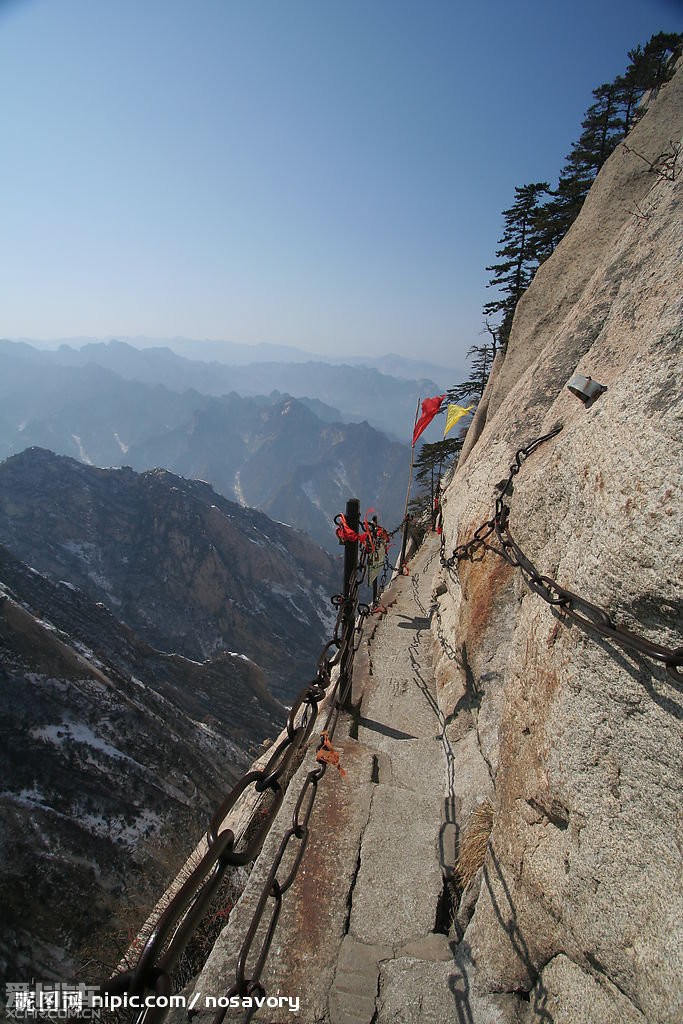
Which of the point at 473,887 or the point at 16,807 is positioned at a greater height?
the point at 473,887

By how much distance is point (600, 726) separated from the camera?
2.84m

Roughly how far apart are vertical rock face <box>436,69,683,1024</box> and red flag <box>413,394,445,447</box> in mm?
6563

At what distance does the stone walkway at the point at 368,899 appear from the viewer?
143 inches

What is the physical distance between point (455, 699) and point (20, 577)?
1694 inches

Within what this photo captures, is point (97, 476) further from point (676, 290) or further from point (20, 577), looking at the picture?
point (676, 290)

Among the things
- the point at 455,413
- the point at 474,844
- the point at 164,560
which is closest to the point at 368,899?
the point at 474,844

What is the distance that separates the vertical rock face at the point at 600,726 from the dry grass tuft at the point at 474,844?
24cm

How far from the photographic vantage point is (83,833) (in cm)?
1680

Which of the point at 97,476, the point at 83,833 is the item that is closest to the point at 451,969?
the point at 83,833

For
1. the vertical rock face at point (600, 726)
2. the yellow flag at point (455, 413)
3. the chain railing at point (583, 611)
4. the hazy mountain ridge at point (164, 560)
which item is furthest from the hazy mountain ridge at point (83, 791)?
the hazy mountain ridge at point (164, 560)

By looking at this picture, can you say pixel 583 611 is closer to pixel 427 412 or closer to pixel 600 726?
pixel 600 726

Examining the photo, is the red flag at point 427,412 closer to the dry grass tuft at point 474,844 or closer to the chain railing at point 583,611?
the chain railing at point 583,611

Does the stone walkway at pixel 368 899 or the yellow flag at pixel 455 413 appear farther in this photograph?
the yellow flag at pixel 455 413

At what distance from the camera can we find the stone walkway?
3621mm
